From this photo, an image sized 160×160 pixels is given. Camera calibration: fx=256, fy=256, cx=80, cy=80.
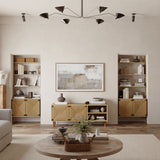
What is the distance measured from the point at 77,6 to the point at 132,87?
2814 millimetres

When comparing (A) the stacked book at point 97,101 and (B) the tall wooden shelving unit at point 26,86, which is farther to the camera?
(B) the tall wooden shelving unit at point 26,86

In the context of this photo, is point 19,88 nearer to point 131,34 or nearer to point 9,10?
point 9,10

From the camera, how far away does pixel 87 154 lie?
2.97 m

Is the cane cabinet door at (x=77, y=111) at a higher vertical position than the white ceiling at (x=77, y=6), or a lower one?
lower

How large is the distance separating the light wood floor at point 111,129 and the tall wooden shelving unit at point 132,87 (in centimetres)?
38

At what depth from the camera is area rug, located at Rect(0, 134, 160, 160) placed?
3.95 m

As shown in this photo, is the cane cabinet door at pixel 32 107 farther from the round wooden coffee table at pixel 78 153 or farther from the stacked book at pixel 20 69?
the round wooden coffee table at pixel 78 153

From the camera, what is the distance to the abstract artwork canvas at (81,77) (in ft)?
22.8

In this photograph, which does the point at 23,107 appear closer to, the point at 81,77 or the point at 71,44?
the point at 81,77

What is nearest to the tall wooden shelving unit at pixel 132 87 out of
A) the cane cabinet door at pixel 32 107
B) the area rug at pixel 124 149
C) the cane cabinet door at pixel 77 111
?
the cane cabinet door at pixel 77 111

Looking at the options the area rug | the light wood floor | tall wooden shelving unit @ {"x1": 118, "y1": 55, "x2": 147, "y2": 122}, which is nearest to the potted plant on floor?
the area rug

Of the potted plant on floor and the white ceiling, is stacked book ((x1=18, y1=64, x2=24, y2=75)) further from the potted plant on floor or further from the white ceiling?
the potted plant on floor

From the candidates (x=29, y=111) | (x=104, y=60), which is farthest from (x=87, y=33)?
(x=29, y=111)

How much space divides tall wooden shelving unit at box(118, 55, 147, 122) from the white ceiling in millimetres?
1345
